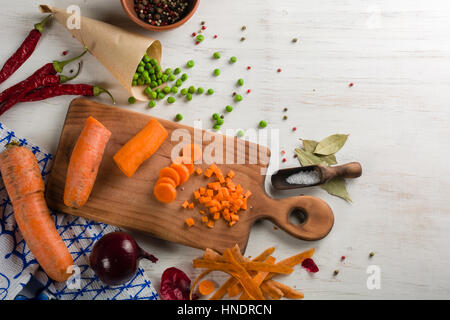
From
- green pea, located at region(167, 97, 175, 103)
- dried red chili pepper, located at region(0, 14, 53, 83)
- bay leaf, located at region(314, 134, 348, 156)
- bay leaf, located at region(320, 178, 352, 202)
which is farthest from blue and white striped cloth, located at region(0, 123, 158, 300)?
bay leaf, located at region(314, 134, 348, 156)

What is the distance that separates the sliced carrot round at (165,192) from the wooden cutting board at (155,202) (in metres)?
0.10

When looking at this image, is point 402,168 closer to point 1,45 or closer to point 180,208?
point 180,208

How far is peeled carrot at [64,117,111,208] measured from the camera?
8.18ft

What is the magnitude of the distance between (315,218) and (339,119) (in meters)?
0.80

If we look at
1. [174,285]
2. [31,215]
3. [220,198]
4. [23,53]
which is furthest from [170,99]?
[174,285]

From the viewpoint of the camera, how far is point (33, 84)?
2.73 meters

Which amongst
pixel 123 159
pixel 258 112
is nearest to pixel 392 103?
pixel 258 112

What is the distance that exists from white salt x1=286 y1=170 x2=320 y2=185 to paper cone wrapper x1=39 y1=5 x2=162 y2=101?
1.27 m

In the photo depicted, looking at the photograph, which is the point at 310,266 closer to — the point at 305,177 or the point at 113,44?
the point at 305,177

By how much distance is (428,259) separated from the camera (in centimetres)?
278

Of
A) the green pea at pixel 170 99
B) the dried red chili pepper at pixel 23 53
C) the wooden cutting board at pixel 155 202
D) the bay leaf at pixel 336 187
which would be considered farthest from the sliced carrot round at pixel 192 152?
the dried red chili pepper at pixel 23 53

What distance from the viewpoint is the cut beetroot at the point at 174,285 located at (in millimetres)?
2604

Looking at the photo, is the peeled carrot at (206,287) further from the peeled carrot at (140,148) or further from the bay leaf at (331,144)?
the bay leaf at (331,144)

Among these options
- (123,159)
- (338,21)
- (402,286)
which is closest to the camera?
(123,159)
